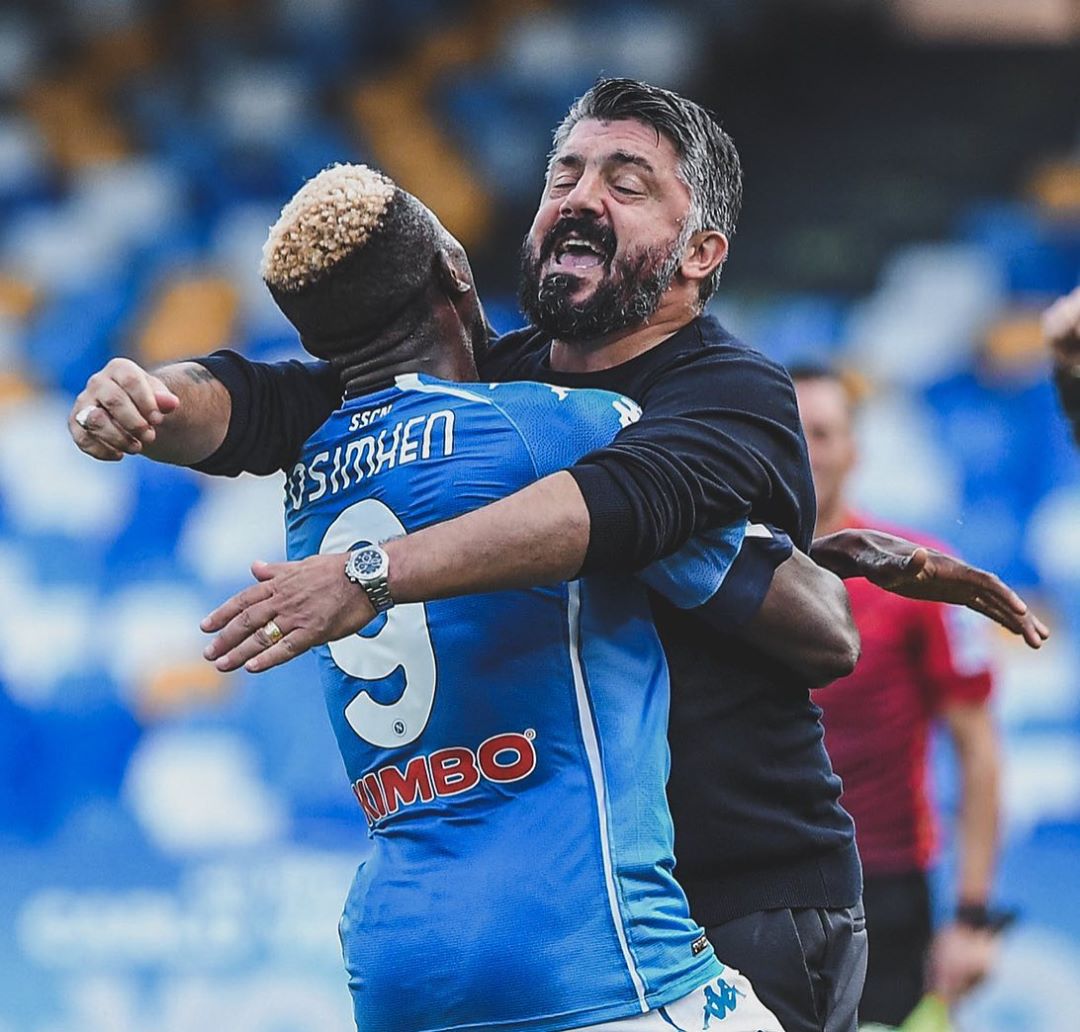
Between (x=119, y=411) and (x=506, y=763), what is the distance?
27.4 inches

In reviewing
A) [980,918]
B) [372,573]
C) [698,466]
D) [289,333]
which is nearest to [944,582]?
[698,466]

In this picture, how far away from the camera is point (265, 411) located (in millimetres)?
2900

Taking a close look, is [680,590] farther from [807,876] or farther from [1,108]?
[1,108]

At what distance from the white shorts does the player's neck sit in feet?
3.09

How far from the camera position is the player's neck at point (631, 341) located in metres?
2.95

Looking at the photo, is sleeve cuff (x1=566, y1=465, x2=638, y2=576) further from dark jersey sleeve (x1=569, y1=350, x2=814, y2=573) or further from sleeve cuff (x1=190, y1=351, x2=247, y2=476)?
sleeve cuff (x1=190, y1=351, x2=247, y2=476)

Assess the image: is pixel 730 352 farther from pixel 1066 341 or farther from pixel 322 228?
pixel 322 228

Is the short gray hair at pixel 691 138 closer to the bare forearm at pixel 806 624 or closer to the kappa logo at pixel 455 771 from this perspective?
the bare forearm at pixel 806 624

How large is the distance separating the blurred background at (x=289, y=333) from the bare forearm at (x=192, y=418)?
442 centimetres

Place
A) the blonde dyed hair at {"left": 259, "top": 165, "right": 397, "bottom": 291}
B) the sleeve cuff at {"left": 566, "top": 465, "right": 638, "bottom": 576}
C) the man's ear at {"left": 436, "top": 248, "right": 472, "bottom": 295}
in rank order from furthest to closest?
the man's ear at {"left": 436, "top": 248, "right": 472, "bottom": 295}
the blonde dyed hair at {"left": 259, "top": 165, "right": 397, "bottom": 291}
the sleeve cuff at {"left": 566, "top": 465, "right": 638, "bottom": 576}

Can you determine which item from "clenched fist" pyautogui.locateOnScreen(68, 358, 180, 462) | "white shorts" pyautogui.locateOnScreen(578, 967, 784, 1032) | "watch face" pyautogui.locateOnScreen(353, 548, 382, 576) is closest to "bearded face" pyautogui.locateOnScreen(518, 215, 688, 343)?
"clenched fist" pyautogui.locateOnScreen(68, 358, 180, 462)

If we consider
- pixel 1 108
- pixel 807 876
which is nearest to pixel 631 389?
pixel 807 876

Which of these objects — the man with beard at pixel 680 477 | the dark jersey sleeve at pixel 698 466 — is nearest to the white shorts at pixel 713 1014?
the man with beard at pixel 680 477

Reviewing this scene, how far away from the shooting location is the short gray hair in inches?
116
